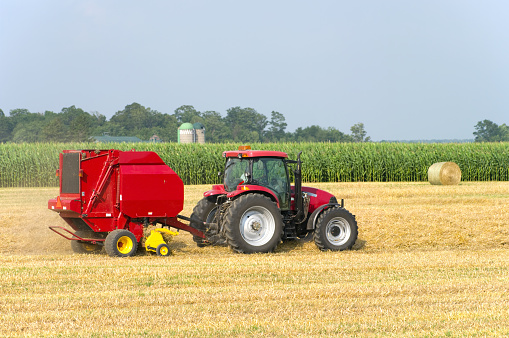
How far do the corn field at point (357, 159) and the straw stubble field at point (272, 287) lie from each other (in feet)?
62.6

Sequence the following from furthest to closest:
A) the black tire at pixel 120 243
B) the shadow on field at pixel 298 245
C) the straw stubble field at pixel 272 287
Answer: the shadow on field at pixel 298 245 < the black tire at pixel 120 243 < the straw stubble field at pixel 272 287

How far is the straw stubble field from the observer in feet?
19.2

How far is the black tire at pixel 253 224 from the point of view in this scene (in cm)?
988

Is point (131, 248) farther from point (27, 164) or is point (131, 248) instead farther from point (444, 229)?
point (27, 164)

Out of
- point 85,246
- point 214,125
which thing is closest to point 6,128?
point 214,125

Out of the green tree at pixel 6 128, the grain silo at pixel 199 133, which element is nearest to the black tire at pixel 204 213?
the grain silo at pixel 199 133

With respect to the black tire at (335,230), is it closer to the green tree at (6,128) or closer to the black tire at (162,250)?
the black tire at (162,250)

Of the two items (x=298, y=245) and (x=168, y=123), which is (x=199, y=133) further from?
(x=298, y=245)

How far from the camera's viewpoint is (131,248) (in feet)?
32.3

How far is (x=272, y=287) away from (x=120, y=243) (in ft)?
11.1

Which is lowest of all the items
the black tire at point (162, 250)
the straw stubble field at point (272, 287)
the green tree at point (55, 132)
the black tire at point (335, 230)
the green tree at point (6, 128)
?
the straw stubble field at point (272, 287)

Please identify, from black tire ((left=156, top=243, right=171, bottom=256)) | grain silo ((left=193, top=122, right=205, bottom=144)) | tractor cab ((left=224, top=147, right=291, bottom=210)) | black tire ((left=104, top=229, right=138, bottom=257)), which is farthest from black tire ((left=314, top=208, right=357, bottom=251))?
grain silo ((left=193, top=122, right=205, bottom=144))

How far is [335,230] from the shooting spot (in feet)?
35.5

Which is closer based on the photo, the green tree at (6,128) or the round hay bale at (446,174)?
the round hay bale at (446,174)
